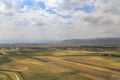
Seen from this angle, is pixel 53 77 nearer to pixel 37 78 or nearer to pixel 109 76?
pixel 37 78

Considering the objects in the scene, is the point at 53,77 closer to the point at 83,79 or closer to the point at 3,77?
the point at 83,79

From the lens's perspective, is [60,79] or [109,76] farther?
[109,76]

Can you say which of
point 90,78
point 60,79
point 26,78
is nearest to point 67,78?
point 60,79

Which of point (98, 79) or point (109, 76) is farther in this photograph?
point (109, 76)

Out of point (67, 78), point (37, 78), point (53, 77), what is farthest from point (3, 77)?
point (67, 78)

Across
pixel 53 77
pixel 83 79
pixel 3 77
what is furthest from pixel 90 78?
pixel 3 77

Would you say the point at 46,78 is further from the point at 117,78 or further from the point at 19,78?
the point at 117,78

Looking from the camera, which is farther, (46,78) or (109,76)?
(109,76)
